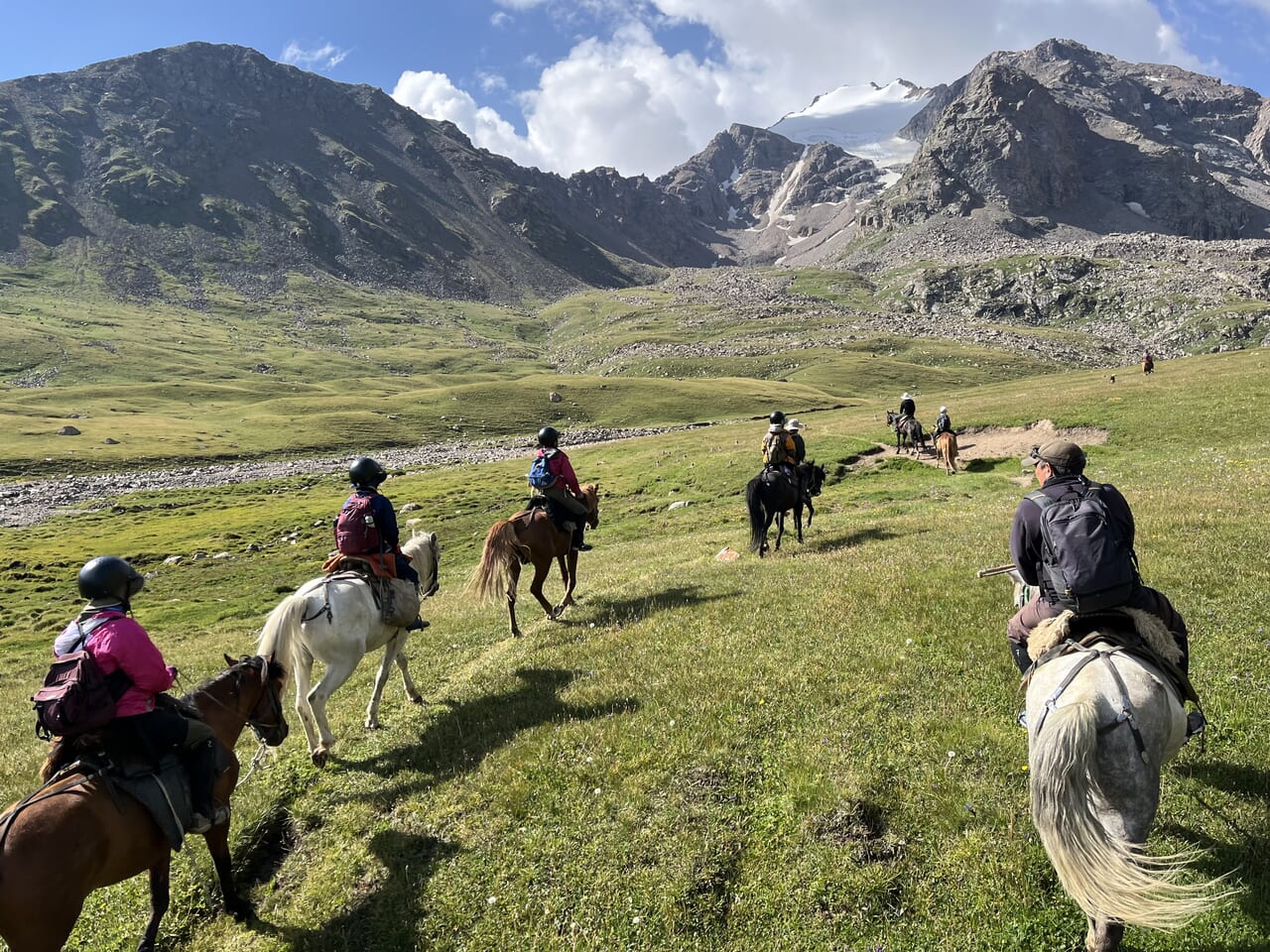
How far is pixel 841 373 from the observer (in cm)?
15200

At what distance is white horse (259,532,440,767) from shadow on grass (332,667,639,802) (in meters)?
1.03

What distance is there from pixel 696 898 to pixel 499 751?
432 cm

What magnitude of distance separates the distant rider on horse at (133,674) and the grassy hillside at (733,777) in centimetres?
188

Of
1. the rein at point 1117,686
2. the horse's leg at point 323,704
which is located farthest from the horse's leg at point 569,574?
the rein at point 1117,686

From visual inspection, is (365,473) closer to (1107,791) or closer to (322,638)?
(322,638)

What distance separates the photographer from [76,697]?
688 cm

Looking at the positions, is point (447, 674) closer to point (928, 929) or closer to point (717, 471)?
point (928, 929)

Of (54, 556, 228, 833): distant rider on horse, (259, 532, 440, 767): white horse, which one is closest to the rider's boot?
(54, 556, 228, 833): distant rider on horse

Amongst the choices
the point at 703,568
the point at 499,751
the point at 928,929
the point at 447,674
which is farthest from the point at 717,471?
the point at 928,929

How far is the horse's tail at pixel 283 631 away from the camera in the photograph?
10945 millimetres

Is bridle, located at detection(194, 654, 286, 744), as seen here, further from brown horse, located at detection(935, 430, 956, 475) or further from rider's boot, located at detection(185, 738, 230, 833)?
brown horse, located at detection(935, 430, 956, 475)

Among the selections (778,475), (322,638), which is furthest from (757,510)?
(322,638)

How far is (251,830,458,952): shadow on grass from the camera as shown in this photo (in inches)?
283

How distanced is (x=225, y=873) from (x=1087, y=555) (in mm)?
11028
